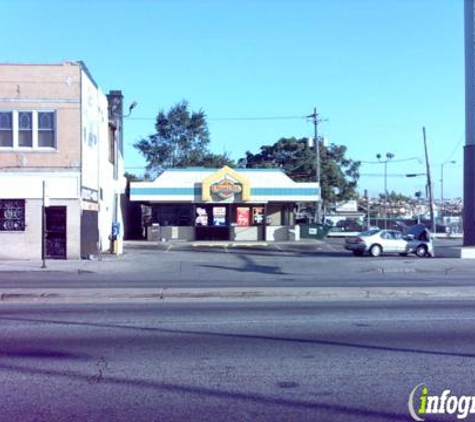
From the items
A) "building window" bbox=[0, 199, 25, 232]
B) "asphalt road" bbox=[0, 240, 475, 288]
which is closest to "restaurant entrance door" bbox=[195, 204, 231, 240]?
"asphalt road" bbox=[0, 240, 475, 288]

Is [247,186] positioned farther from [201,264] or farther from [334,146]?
[334,146]

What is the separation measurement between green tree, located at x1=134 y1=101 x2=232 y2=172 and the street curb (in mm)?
61615

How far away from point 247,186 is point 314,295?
2829cm

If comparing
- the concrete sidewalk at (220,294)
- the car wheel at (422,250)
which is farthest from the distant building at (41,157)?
the car wheel at (422,250)

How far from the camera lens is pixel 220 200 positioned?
44.1 m

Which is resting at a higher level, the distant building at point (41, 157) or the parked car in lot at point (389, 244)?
the distant building at point (41, 157)

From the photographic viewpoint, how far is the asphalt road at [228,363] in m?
6.44

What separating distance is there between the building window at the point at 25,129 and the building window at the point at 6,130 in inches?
13.5

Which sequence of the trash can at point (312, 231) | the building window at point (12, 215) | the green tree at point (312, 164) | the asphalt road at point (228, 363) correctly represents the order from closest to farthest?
the asphalt road at point (228, 363) → the building window at point (12, 215) → the trash can at point (312, 231) → the green tree at point (312, 164)

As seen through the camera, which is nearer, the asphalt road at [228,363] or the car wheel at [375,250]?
the asphalt road at [228,363]

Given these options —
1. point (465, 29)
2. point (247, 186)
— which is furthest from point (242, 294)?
point (247, 186)

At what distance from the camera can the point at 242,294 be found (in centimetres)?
1582

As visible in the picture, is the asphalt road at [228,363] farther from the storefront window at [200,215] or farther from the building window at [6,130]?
the storefront window at [200,215]

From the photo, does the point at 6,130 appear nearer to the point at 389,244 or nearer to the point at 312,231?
the point at 389,244
